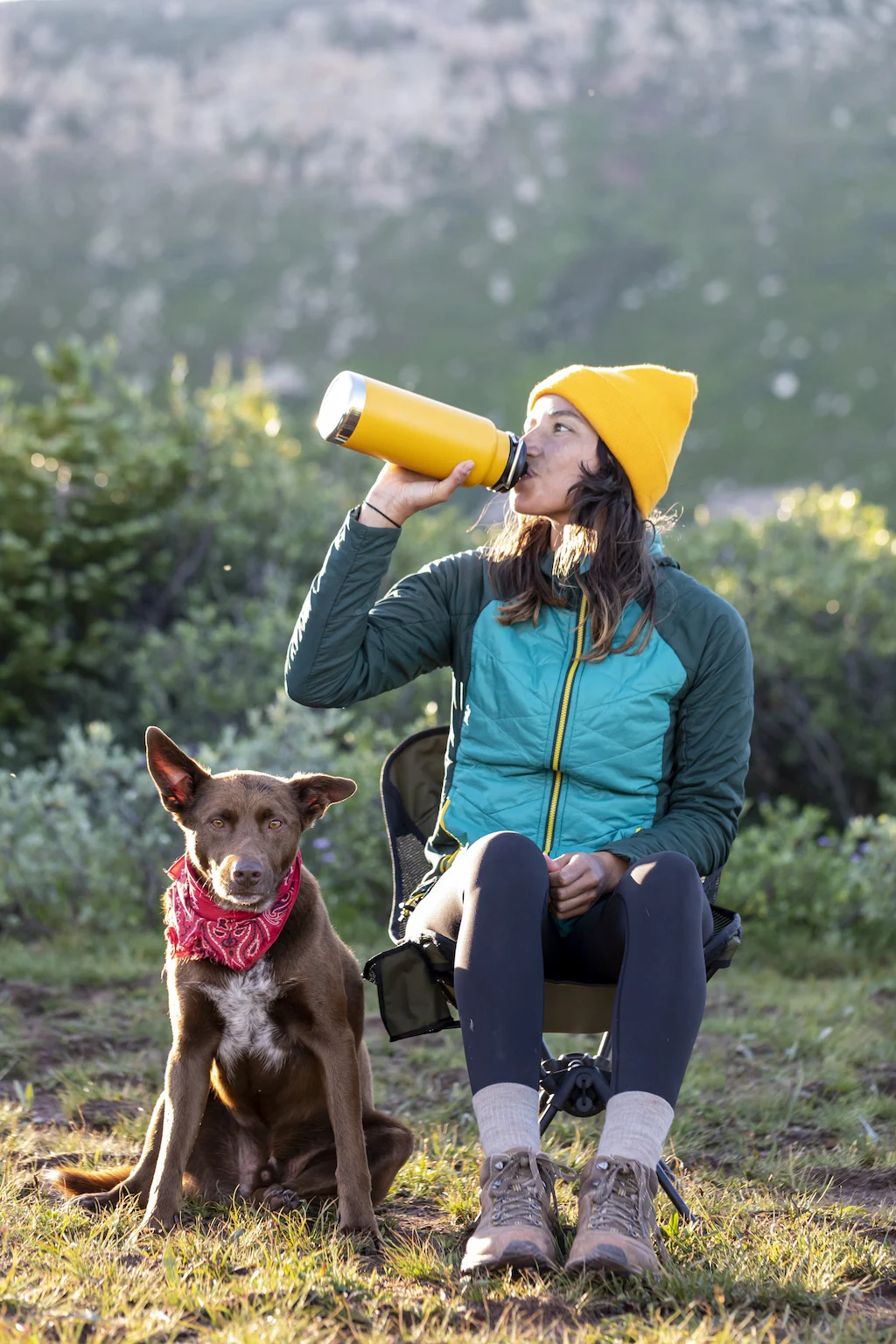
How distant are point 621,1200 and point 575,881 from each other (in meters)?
0.60

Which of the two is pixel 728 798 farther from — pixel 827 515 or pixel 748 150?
pixel 748 150

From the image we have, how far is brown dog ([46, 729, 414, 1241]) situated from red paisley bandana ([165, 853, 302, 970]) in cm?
1

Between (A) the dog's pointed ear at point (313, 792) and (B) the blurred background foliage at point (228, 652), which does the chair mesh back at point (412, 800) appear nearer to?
(A) the dog's pointed ear at point (313, 792)

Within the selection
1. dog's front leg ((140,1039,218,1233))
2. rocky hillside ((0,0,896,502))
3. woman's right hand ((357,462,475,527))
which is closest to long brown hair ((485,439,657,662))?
woman's right hand ((357,462,475,527))

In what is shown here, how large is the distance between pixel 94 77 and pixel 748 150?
3128 centimetres

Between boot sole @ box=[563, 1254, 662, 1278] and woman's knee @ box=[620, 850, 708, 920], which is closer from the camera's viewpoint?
boot sole @ box=[563, 1254, 662, 1278]

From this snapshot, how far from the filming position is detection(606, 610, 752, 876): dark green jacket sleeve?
2857 millimetres

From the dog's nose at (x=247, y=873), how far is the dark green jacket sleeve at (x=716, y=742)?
90 centimetres

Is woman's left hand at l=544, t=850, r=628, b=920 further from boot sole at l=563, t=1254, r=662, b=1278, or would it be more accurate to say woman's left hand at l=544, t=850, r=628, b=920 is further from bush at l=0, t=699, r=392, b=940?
bush at l=0, t=699, r=392, b=940

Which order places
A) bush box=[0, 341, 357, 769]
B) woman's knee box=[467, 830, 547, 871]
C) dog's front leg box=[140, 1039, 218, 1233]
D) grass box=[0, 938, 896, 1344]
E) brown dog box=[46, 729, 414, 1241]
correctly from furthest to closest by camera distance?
bush box=[0, 341, 357, 769], brown dog box=[46, 729, 414, 1241], dog's front leg box=[140, 1039, 218, 1233], woman's knee box=[467, 830, 547, 871], grass box=[0, 938, 896, 1344]

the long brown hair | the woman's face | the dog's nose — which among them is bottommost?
the dog's nose

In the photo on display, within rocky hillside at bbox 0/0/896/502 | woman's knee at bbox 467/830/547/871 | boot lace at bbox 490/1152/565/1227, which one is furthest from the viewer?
rocky hillside at bbox 0/0/896/502

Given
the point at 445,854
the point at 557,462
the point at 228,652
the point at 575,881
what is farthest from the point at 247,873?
the point at 228,652

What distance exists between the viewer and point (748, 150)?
51.4 m
